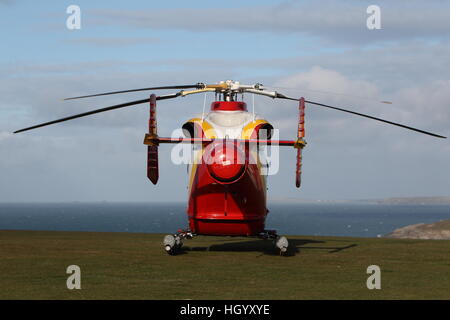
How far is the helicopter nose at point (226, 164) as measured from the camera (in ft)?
60.8

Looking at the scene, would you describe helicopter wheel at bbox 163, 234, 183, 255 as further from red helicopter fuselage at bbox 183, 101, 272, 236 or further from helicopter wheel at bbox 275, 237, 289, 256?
helicopter wheel at bbox 275, 237, 289, 256

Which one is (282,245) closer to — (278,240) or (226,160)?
(278,240)

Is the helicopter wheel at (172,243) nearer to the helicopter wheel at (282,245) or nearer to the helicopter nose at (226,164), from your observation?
the helicopter wheel at (282,245)

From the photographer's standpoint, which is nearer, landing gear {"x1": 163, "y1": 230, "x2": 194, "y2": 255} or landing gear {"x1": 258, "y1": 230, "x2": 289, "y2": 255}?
landing gear {"x1": 258, "y1": 230, "x2": 289, "y2": 255}

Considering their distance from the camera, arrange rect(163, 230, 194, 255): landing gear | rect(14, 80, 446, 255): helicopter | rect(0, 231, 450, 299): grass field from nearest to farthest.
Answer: rect(0, 231, 450, 299): grass field, rect(14, 80, 446, 255): helicopter, rect(163, 230, 194, 255): landing gear

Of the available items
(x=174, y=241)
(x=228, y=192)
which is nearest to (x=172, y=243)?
(x=174, y=241)

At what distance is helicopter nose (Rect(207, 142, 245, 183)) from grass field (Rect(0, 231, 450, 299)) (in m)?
2.62

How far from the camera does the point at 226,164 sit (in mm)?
18531

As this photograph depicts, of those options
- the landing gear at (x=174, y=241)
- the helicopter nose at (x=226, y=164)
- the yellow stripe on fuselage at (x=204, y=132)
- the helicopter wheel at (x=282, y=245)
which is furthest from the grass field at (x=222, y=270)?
the yellow stripe on fuselage at (x=204, y=132)

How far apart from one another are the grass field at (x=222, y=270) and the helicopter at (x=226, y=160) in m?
1.10

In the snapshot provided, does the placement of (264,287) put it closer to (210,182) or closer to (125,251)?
(210,182)

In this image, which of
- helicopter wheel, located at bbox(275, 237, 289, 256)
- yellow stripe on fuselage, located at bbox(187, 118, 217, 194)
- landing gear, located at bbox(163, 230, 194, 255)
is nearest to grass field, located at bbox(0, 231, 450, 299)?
helicopter wheel, located at bbox(275, 237, 289, 256)

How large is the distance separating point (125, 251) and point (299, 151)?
8276mm

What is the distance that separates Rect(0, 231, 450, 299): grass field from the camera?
13695 millimetres
